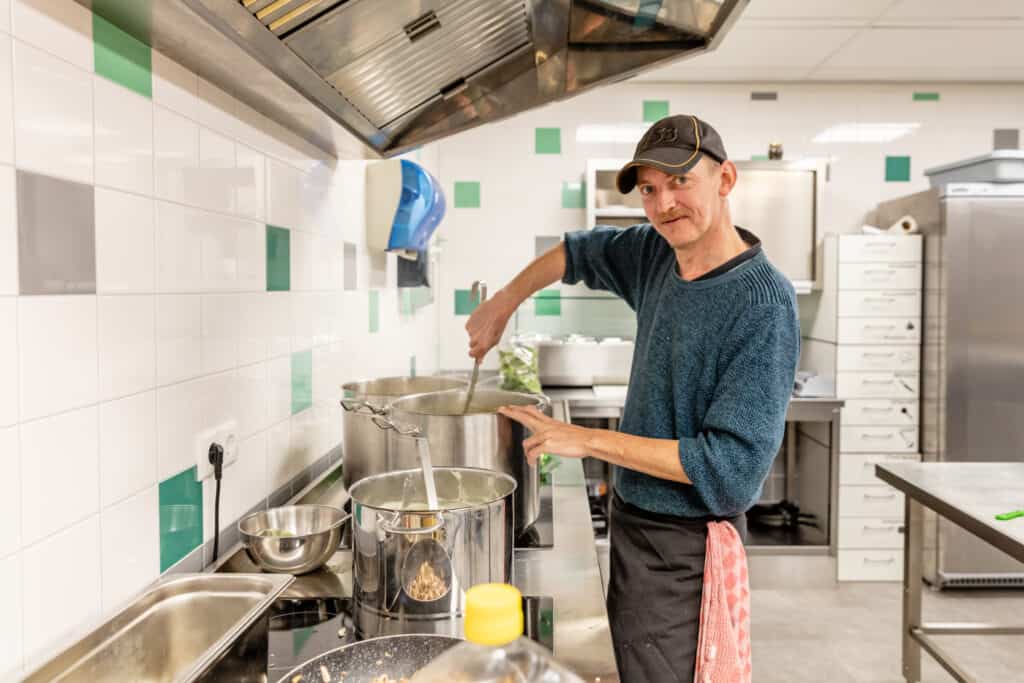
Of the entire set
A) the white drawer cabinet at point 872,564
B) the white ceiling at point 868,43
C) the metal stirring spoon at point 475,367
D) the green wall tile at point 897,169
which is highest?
the white ceiling at point 868,43

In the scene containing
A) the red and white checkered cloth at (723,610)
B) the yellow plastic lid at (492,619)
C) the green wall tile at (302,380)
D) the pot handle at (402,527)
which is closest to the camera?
the yellow plastic lid at (492,619)

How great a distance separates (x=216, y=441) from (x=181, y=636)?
381mm

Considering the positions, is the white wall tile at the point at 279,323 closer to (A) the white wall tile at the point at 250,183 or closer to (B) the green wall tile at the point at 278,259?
(B) the green wall tile at the point at 278,259

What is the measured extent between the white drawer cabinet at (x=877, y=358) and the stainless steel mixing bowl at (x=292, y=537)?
2702 millimetres

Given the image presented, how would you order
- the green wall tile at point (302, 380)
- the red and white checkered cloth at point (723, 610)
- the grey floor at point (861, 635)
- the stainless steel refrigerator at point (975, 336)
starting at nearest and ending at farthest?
the red and white checkered cloth at point (723, 610) < the green wall tile at point (302, 380) < the grey floor at point (861, 635) < the stainless steel refrigerator at point (975, 336)

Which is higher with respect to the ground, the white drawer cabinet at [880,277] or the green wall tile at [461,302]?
the white drawer cabinet at [880,277]

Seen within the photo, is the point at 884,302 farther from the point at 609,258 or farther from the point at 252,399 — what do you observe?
the point at 252,399

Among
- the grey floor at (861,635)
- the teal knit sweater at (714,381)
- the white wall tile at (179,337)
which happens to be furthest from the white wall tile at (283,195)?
the grey floor at (861,635)

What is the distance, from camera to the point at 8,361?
754 mm

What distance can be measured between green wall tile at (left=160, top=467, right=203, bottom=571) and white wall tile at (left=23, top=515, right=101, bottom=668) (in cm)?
16

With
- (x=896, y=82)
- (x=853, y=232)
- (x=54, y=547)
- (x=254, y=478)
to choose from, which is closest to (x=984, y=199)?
(x=853, y=232)

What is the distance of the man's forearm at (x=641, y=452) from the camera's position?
1303mm

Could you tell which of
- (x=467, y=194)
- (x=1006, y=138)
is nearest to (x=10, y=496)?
(x=467, y=194)

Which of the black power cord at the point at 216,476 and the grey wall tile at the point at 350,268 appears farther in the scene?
the grey wall tile at the point at 350,268
